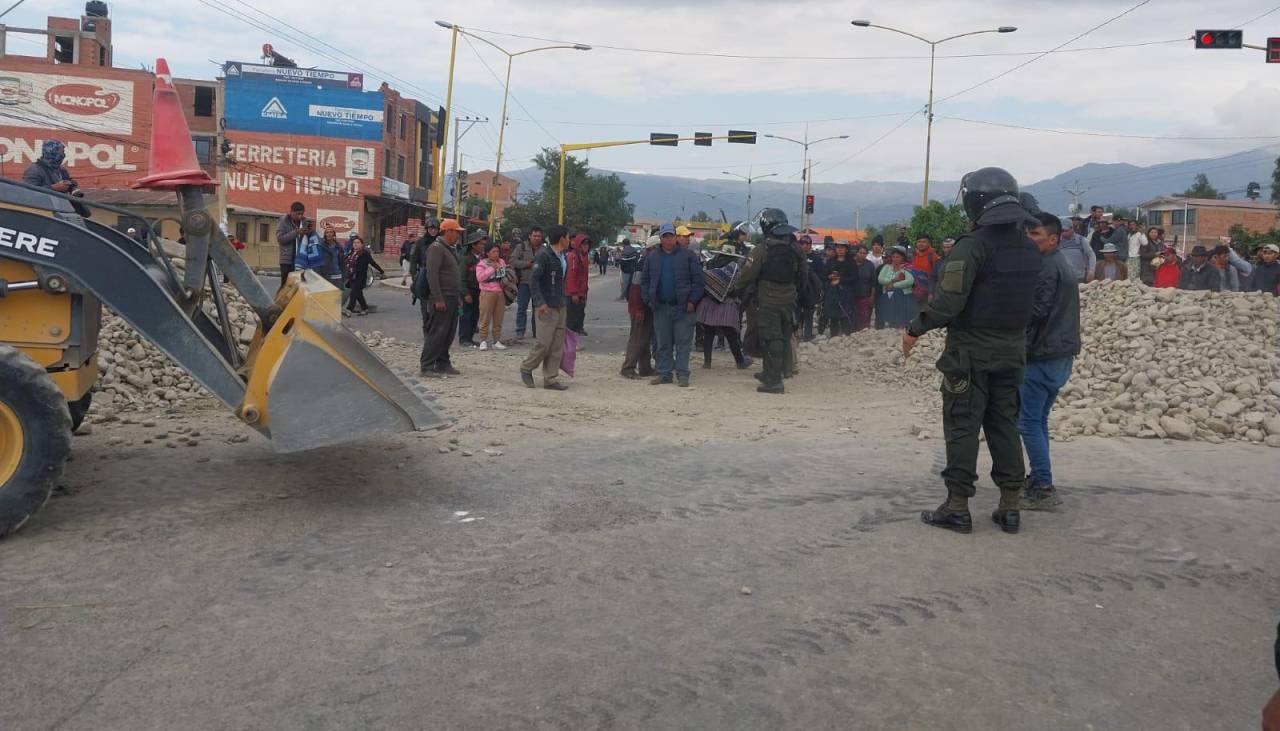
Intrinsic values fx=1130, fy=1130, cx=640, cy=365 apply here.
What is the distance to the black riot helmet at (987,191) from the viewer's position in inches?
239

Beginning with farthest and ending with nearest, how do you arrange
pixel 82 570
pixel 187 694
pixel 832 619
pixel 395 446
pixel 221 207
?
pixel 221 207, pixel 395 446, pixel 82 570, pixel 832 619, pixel 187 694

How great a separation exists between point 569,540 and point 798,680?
6.67 feet

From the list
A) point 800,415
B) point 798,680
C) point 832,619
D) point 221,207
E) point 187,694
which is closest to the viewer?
point 187,694

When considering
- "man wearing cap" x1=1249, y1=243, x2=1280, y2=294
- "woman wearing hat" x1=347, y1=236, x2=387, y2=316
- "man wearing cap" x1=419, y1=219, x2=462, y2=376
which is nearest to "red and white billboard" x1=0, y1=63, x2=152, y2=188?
"woman wearing hat" x1=347, y1=236, x2=387, y2=316

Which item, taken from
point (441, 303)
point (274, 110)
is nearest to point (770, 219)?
point (441, 303)

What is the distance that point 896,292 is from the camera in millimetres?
17094

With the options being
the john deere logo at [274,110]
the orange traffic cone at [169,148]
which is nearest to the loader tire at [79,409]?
the orange traffic cone at [169,148]

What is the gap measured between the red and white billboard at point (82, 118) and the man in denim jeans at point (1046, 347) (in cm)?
5347

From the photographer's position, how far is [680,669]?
4129 mm

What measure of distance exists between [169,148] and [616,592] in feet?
12.4

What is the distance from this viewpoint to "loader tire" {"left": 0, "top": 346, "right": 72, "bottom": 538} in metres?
5.45

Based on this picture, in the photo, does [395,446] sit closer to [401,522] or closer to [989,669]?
[401,522]

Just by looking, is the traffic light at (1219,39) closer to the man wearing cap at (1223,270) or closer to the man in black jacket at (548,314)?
the man wearing cap at (1223,270)

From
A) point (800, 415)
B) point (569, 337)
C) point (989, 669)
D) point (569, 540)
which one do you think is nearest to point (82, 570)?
point (569, 540)
